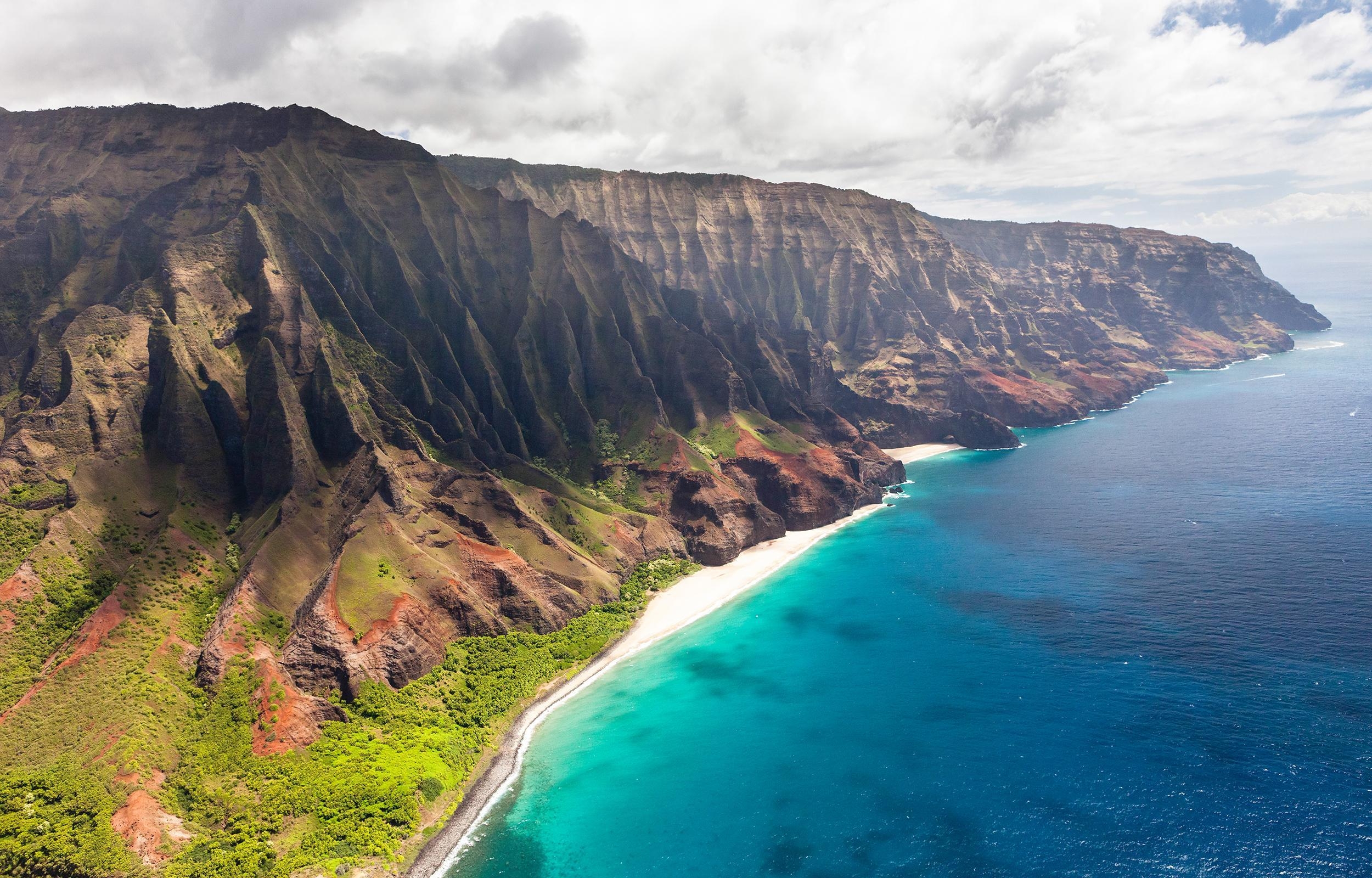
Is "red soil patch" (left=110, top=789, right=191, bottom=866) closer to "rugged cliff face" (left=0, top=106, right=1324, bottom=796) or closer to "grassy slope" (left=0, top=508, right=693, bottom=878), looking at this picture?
"grassy slope" (left=0, top=508, right=693, bottom=878)

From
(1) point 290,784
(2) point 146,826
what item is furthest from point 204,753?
(2) point 146,826

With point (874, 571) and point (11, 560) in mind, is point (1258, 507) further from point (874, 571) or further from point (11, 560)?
point (11, 560)

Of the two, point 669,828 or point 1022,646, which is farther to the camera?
point 1022,646

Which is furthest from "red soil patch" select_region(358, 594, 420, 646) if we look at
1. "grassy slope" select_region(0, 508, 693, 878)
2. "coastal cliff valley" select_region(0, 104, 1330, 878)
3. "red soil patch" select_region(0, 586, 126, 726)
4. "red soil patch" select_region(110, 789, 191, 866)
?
"red soil patch" select_region(110, 789, 191, 866)

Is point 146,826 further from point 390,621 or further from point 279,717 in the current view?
point 390,621

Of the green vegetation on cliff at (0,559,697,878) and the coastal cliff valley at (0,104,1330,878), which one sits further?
the coastal cliff valley at (0,104,1330,878)

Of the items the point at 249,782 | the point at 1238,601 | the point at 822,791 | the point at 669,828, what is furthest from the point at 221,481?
the point at 1238,601
